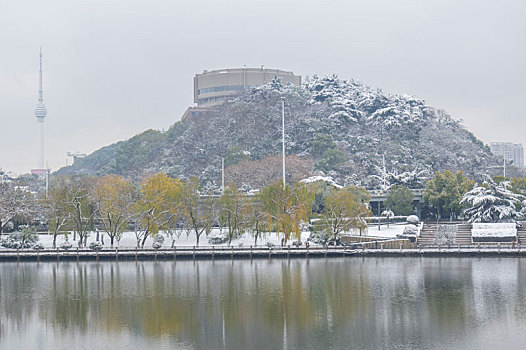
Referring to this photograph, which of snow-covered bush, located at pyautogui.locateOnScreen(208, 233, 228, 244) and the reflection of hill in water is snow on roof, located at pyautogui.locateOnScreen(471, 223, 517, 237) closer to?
the reflection of hill in water

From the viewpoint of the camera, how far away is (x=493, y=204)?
8612 cm

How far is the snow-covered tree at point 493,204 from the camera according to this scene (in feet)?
279

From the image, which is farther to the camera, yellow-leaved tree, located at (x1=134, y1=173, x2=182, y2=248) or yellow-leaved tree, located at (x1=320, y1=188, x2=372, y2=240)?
yellow-leaved tree, located at (x1=134, y1=173, x2=182, y2=248)

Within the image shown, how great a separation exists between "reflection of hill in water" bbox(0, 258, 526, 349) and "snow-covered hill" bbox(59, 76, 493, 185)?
6010 centimetres

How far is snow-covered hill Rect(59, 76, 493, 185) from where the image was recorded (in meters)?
135

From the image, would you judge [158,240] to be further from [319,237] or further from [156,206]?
[319,237]

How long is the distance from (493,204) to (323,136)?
52.7 meters

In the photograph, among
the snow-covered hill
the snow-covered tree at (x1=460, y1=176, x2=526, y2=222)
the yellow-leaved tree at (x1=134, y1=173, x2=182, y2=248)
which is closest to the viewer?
the yellow-leaved tree at (x1=134, y1=173, x2=182, y2=248)

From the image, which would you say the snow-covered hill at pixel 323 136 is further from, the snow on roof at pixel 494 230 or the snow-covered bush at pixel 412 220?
the snow on roof at pixel 494 230

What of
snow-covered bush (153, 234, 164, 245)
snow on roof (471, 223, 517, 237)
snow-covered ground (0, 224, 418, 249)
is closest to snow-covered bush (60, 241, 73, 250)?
snow-covered ground (0, 224, 418, 249)

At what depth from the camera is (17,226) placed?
305ft

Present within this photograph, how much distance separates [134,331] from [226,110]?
122 m

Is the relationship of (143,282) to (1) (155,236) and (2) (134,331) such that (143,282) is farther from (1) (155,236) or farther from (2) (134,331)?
(1) (155,236)

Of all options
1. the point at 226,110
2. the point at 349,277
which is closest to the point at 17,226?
the point at 349,277
